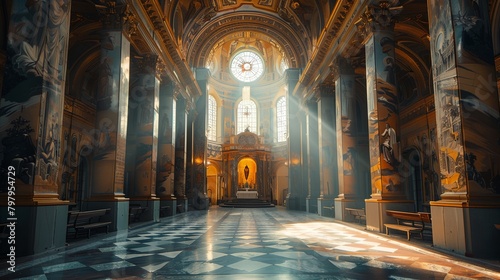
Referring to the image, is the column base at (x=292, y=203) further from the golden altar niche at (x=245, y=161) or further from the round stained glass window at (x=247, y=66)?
the round stained glass window at (x=247, y=66)

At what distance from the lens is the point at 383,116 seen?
35.6 feet

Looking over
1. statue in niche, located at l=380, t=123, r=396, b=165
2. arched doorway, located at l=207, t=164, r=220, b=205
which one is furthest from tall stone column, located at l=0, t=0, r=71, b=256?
arched doorway, located at l=207, t=164, r=220, b=205

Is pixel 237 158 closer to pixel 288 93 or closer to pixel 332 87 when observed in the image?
pixel 288 93

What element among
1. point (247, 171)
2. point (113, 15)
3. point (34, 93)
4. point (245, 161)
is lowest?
point (247, 171)

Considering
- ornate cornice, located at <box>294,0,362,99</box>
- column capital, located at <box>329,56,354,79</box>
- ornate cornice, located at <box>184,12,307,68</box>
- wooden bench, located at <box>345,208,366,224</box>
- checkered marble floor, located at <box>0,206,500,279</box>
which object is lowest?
checkered marble floor, located at <box>0,206,500,279</box>

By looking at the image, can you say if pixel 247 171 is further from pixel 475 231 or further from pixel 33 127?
pixel 475 231

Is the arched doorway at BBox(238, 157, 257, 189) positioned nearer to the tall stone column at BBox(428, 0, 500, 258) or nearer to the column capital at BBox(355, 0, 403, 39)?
the column capital at BBox(355, 0, 403, 39)

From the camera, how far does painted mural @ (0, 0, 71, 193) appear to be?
21.9ft

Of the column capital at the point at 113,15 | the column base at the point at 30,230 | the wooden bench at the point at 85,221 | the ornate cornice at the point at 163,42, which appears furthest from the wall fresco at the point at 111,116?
the column base at the point at 30,230

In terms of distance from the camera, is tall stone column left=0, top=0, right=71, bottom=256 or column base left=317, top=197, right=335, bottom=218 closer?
tall stone column left=0, top=0, right=71, bottom=256

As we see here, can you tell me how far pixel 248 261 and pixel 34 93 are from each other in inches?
209

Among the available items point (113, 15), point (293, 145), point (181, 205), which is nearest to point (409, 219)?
point (113, 15)

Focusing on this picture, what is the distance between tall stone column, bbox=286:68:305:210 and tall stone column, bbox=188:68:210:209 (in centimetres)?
645

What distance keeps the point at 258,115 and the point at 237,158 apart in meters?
6.14
